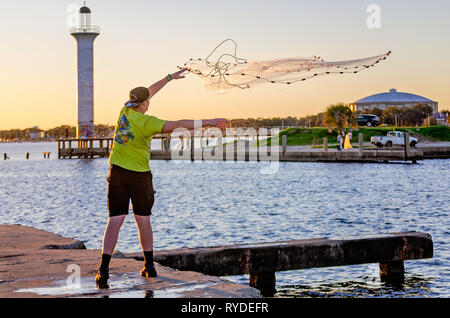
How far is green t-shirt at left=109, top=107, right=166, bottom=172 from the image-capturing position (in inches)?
314

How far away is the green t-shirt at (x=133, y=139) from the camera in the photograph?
7.98 m

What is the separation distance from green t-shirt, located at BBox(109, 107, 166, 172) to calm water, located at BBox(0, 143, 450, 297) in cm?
671

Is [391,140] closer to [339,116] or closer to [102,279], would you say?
[339,116]

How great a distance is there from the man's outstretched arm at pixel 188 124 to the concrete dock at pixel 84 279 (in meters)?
1.98

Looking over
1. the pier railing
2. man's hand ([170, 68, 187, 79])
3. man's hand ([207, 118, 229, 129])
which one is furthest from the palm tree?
man's hand ([207, 118, 229, 129])

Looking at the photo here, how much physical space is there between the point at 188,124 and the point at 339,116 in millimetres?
85659

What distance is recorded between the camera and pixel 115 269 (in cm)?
915

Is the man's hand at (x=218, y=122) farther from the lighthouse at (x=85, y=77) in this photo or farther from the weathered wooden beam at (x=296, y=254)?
the lighthouse at (x=85, y=77)

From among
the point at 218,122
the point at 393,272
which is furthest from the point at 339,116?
the point at 218,122

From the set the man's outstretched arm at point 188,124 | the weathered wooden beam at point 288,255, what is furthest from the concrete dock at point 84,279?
the man's outstretched arm at point 188,124

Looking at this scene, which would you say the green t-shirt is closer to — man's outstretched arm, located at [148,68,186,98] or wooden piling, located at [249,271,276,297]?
man's outstretched arm, located at [148,68,186,98]

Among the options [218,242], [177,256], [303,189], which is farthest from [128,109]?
[303,189]

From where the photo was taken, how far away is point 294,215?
1180 inches
